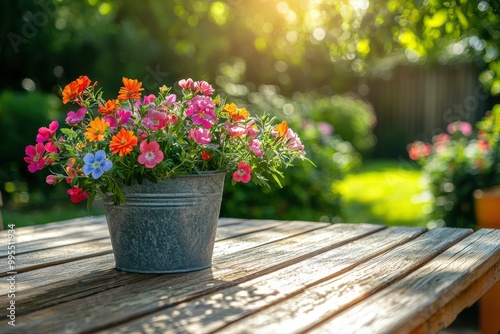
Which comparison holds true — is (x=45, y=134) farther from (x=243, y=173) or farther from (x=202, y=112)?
(x=243, y=173)

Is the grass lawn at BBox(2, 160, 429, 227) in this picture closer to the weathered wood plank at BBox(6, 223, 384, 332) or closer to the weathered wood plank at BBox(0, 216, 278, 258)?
the weathered wood plank at BBox(0, 216, 278, 258)

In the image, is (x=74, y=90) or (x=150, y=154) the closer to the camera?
(x=150, y=154)

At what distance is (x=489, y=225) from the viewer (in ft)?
12.3

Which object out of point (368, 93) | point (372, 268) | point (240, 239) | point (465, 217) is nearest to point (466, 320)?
point (465, 217)

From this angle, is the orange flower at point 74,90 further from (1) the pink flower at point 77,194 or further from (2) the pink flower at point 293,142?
(2) the pink flower at point 293,142

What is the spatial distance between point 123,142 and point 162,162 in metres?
0.13

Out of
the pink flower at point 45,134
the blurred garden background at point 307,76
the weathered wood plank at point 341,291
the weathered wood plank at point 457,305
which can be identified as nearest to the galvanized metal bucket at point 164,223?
the pink flower at point 45,134

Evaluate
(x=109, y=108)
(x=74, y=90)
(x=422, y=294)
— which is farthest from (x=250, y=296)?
(x=74, y=90)

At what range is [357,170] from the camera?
1161cm

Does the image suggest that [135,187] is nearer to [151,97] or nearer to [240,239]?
[151,97]

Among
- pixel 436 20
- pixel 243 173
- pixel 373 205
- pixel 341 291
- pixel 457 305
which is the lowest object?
pixel 373 205

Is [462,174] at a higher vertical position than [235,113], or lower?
lower

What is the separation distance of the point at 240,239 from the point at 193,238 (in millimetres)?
581

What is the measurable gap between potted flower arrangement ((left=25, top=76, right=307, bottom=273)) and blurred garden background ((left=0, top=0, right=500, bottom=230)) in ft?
5.51
